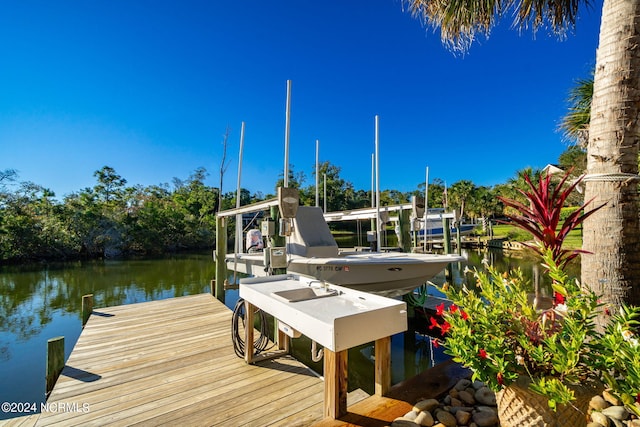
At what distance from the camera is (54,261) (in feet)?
58.6

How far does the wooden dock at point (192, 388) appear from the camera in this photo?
2.17 m

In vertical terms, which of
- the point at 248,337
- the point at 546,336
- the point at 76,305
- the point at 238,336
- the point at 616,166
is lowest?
the point at 76,305

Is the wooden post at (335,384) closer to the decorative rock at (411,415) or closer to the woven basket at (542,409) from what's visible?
the decorative rock at (411,415)

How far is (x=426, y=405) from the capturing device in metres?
1.88

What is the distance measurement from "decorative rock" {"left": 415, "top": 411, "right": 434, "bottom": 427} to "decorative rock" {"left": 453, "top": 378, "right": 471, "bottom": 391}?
0.43 meters

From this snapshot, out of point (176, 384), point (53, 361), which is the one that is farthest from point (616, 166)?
point (53, 361)

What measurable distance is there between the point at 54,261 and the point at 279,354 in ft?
71.3

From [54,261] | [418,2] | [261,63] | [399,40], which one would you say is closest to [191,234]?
[54,261]

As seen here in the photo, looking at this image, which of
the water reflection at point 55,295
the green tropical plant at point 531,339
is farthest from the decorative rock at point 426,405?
the water reflection at point 55,295

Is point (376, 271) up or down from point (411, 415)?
up

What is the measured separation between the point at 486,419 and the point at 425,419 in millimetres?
347

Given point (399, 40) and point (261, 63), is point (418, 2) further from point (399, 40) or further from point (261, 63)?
point (261, 63)

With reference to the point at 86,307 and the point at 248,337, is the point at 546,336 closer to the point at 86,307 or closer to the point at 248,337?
the point at 248,337

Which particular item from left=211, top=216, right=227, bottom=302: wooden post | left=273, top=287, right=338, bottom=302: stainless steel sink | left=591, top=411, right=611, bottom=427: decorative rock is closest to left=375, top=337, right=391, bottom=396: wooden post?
left=273, top=287, right=338, bottom=302: stainless steel sink
